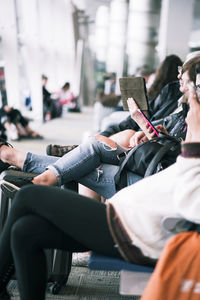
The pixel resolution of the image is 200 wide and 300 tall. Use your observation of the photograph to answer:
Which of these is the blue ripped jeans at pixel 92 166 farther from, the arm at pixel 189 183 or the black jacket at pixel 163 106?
the black jacket at pixel 163 106

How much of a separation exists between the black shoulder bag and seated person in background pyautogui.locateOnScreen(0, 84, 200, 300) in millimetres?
369

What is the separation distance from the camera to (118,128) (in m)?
3.53

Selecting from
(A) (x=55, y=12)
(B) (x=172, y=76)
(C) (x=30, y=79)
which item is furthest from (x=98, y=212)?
(A) (x=55, y=12)

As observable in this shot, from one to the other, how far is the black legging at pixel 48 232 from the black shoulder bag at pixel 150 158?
0.50m

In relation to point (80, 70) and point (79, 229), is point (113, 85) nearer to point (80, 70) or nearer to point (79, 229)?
point (80, 70)

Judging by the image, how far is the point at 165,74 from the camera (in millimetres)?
3703

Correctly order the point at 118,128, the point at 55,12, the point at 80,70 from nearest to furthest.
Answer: the point at 118,128
the point at 55,12
the point at 80,70

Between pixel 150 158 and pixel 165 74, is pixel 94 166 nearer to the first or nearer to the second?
pixel 150 158

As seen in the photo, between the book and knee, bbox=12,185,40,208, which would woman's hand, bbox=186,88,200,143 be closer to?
knee, bbox=12,185,40,208

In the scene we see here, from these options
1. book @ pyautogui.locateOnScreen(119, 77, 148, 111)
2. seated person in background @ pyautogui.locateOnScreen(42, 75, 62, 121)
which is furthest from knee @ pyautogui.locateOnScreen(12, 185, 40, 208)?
seated person in background @ pyautogui.locateOnScreen(42, 75, 62, 121)

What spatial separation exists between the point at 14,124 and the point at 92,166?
17.5 feet

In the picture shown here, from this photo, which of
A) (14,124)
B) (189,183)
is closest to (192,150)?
(189,183)

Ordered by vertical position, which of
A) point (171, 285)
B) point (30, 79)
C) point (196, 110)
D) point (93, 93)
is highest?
point (196, 110)

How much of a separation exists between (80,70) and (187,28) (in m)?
9.75
